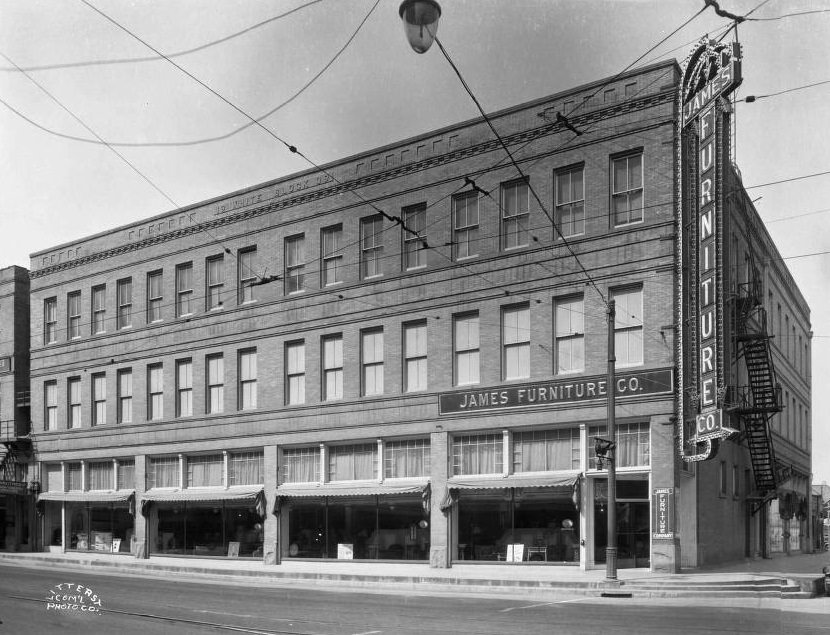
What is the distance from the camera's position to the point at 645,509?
87.4ft

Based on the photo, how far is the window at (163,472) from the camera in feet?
128

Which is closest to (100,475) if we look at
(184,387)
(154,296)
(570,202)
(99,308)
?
(184,387)

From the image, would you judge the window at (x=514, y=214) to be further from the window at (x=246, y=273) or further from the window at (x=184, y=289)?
the window at (x=184, y=289)

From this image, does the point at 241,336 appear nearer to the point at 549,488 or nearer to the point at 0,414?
the point at 549,488

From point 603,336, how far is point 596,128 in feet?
Result: 21.0

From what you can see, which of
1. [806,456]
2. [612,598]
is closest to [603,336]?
[612,598]

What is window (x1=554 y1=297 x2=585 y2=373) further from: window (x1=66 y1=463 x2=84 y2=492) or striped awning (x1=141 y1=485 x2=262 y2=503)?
window (x1=66 y1=463 x2=84 y2=492)

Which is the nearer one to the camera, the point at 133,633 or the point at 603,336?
the point at 133,633

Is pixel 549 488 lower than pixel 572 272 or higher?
lower

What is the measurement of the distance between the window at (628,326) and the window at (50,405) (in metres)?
29.5

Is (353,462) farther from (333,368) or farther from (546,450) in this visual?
(546,450)

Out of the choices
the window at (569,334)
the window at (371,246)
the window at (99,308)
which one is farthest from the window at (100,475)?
the window at (569,334)

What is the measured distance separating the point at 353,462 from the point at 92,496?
598 inches

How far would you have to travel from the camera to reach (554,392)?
92.6 ft
